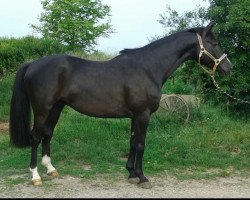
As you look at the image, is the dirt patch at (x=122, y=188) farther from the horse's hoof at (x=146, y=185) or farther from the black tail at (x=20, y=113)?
the black tail at (x=20, y=113)

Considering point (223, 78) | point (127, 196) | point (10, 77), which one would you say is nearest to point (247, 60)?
point (223, 78)

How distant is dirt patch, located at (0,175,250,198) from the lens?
5109 mm

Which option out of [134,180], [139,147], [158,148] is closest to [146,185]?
[134,180]

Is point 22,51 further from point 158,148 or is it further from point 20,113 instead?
point 20,113

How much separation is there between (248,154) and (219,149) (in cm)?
51

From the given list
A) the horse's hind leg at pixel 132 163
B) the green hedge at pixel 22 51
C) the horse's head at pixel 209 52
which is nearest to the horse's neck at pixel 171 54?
the horse's head at pixel 209 52

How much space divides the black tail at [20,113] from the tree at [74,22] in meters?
24.3

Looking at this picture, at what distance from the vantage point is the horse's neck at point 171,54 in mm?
5805

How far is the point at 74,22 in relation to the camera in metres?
30.3

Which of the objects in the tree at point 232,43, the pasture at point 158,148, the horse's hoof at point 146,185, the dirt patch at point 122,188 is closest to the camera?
the dirt patch at point 122,188

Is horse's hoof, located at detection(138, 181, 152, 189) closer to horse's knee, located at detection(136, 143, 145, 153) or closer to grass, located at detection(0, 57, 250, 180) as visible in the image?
horse's knee, located at detection(136, 143, 145, 153)

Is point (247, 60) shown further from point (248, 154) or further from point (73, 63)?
point (73, 63)

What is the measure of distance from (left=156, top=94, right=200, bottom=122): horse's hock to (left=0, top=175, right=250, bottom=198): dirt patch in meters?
2.91

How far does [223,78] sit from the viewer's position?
28.2 ft
